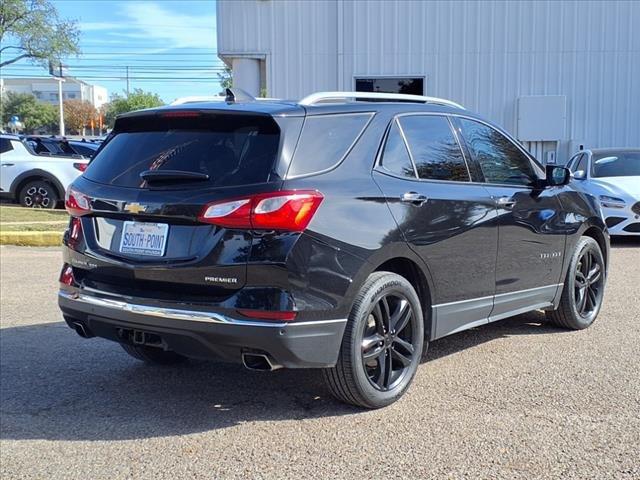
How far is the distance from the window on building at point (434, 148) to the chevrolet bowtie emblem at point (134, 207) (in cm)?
174

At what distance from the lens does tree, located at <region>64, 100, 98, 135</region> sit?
94863 millimetres

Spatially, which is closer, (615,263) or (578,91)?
(615,263)


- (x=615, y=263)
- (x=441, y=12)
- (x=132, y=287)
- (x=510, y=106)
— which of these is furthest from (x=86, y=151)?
(x=132, y=287)

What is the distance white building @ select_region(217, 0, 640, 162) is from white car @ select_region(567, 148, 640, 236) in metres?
6.61

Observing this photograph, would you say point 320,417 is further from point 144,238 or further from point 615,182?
point 615,182

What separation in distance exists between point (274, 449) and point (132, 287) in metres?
1.19

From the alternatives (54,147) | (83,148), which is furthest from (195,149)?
(83,148)

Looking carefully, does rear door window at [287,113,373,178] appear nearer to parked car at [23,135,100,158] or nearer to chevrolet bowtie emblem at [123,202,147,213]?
chevrolet bowtie emblem at [123,202,147,213]

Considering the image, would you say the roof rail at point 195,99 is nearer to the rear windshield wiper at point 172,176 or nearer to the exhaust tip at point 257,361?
the rear windshield wiper at point 172,176

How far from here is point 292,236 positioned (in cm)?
356

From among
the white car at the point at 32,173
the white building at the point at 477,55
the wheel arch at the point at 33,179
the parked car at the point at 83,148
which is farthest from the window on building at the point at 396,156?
the white building at the point at 477,55

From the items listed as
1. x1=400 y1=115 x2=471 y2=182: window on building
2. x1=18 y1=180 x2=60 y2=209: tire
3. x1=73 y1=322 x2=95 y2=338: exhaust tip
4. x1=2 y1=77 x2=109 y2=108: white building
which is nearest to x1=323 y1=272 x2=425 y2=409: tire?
x1=400 y1=115 x2=471 y2=182: window on building

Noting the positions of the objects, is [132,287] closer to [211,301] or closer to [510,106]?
[211,301]

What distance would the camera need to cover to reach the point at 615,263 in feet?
31.3
